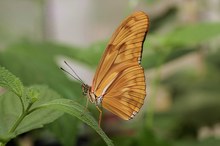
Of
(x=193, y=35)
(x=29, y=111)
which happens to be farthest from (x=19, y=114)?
(x=193, y=35)

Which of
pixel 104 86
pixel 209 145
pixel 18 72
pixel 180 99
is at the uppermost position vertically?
pixel 104 86

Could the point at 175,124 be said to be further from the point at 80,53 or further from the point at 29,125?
the point at 29,125

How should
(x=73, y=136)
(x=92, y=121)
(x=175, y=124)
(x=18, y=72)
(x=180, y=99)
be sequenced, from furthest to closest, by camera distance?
1. (x=180, y=99)
2. (x=175, y=124)
3. (x=18, y=72)
4. (x=73, y=136)
5. (x=92, y=121)

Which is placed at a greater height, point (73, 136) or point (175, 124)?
point (73, 136)

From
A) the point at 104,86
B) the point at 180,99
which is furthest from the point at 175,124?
the point at 104,86

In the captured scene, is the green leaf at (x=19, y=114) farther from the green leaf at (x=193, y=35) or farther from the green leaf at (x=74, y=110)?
the green leaf at (x=193, y=35)

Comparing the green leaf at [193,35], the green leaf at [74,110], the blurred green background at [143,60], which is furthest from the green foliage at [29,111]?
the green leaf at [193,35]

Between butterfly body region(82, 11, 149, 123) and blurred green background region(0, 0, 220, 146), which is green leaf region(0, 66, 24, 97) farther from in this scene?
blurred green background region(0, 0, 220, 146)

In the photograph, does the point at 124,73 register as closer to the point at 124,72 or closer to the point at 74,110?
the point at 124,72
